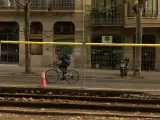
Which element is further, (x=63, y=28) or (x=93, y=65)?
(x=63, y=28)

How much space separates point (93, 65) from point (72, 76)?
154 centimetres

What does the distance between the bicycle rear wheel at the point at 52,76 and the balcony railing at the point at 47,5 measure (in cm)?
2009

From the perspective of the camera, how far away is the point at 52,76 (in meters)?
16.9

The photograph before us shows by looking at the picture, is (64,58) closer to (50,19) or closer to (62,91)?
(62,91)

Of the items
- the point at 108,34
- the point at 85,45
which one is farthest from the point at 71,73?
the point at 108,34

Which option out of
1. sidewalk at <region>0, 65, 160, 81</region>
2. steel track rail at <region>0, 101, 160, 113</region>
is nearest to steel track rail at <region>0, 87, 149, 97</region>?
sidewalk at <region>0, 65, 160, 81</region>

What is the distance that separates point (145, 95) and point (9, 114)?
5215 mm

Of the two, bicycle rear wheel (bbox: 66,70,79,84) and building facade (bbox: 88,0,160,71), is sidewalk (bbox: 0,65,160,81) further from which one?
building facade (bbox: 88,0,160,71)

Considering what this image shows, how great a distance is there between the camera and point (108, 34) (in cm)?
3662

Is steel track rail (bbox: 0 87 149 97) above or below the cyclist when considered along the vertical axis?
below

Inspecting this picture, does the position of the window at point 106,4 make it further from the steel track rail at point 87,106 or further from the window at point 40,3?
the steel track rail at point 87,106

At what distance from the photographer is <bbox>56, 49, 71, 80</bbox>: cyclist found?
53.9ft

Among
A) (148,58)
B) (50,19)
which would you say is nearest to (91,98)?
(148,58)

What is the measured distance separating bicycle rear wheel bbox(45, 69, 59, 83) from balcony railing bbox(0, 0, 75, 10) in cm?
2009
